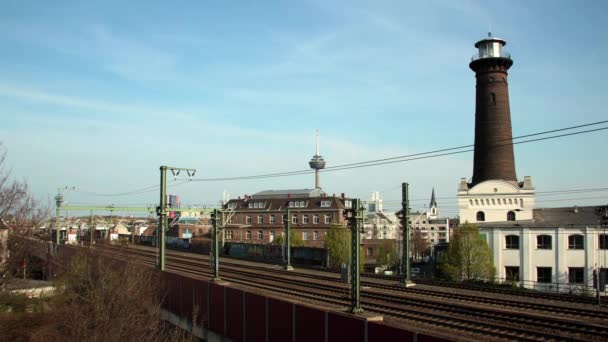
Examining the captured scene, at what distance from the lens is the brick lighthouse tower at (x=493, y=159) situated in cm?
6072

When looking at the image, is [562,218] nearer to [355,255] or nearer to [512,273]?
[512,273]

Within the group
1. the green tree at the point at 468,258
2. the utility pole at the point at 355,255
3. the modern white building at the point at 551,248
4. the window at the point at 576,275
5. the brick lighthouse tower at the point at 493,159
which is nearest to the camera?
the utility pole at the point at 355,255

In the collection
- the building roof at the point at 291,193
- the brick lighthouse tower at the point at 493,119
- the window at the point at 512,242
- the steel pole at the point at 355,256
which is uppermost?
the brick lighthouse tower at the point at 493,119

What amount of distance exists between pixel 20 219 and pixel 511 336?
79.3ft

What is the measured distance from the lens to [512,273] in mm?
51906

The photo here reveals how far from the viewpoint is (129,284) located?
2858 cm

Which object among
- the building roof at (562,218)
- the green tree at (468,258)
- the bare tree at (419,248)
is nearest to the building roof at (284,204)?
the bare tree at (419,248)

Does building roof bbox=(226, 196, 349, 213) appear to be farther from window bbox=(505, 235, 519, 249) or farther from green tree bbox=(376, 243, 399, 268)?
window bbox=(505, 235, 519, 249)

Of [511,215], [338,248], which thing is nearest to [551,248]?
[511,215]

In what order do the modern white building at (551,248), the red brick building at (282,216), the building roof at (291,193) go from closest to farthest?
the modern white building at (551,248), the red brick building at (282,216), the building roof at (291,193)

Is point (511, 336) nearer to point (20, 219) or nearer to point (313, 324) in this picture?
point (313, 324)

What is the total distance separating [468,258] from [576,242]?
32.4 feet

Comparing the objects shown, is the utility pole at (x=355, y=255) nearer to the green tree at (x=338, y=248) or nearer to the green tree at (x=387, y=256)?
the green tree at (x=338, y=248)

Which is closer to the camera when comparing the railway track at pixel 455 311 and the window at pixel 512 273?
the railway track at pixel 455 311
